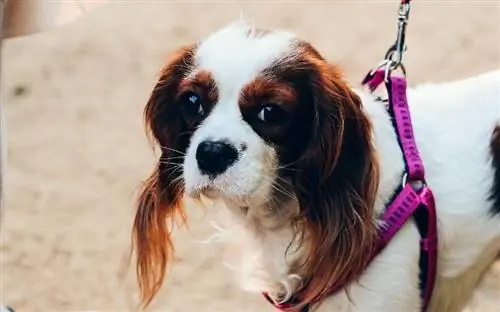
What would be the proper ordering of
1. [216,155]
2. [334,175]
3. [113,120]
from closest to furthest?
[216,155]
[334,175]
[113,120]

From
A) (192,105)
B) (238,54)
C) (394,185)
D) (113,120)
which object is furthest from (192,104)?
(113,120)

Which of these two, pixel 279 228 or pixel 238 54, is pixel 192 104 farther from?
pixel 279 228

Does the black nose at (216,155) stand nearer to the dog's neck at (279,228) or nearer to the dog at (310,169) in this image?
the dog at (310,169)

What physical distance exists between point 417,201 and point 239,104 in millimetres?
318

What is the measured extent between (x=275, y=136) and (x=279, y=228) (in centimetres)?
21

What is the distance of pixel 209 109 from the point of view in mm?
1486

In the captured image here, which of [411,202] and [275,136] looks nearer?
[275,136]

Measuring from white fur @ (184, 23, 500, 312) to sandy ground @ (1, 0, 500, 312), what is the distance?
1.79ft

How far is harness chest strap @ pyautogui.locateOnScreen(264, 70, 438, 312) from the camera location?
1.58 meters

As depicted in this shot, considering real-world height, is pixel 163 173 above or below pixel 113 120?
above

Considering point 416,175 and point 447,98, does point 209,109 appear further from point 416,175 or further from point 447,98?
point 447,98

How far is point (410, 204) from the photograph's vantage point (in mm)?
1574

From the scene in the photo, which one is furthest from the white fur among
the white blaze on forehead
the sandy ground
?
the sandy ground

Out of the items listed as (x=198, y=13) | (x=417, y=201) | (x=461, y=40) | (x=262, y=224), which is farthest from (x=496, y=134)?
(x=198, y=13)
